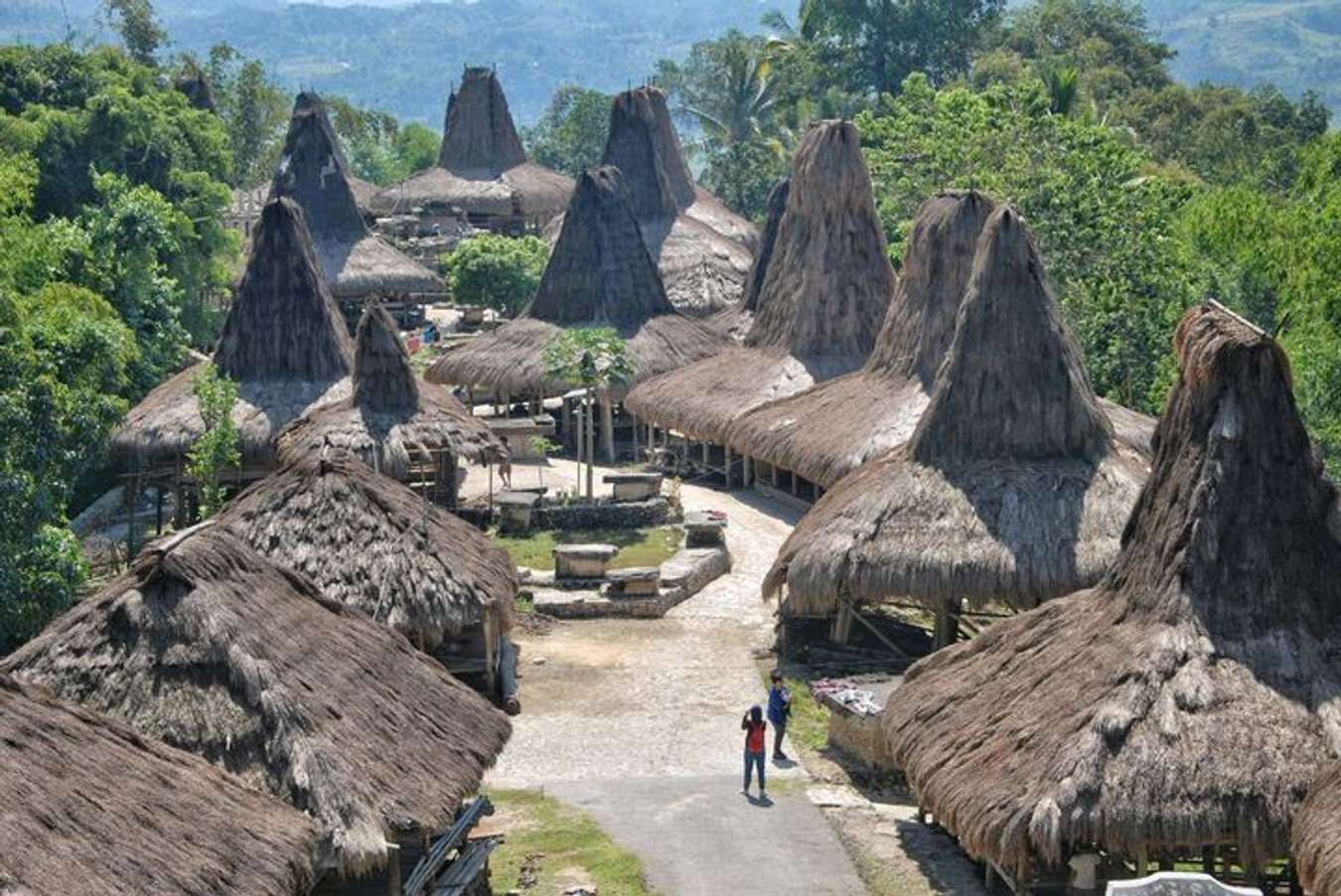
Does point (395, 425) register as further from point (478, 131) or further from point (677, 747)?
point (478, 131)

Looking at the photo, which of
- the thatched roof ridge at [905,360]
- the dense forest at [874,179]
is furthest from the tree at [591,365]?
the dense forest at [874,179]

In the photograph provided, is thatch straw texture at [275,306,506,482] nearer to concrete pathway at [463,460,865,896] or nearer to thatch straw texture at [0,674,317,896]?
concrete pathway at [463,460,865,896]

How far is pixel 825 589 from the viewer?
93.9 feet

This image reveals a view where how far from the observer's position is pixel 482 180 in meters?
70.7

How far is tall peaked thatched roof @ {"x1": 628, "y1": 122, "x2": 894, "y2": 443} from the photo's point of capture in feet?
139

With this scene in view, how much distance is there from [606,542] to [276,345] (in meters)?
A: 7.42

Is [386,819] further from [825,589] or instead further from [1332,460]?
[1332,460]

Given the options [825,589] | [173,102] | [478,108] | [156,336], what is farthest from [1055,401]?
[478,108]

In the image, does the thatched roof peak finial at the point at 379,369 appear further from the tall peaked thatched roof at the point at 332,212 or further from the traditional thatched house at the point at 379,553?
the tall peaked thatched roof at the point at 332,212

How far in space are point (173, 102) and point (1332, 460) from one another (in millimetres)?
31521

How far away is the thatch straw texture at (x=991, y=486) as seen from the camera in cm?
2833

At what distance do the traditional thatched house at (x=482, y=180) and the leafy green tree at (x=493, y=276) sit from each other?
12.1 meters

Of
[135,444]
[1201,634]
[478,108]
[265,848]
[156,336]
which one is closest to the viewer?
[265,848]

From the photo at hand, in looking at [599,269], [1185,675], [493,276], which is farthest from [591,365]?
[1185,675]
